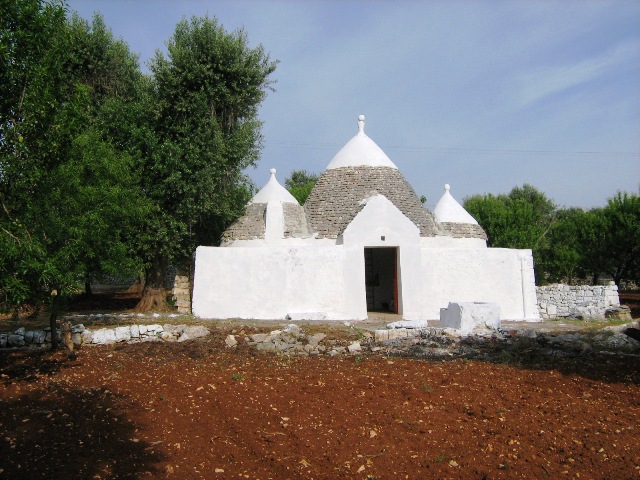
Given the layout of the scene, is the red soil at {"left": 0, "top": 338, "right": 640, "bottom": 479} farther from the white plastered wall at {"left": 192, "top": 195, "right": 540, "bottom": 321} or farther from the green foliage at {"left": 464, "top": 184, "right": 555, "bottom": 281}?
the green foliage at {"left": 464, "top": 184, "right": 555, "bottom": 281}

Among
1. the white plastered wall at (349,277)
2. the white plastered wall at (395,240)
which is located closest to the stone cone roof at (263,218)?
the white plastered wall at (349,277)

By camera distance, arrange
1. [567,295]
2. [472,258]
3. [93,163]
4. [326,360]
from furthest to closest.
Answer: [567,295] → [472,258] → [93,163] → [326,360]

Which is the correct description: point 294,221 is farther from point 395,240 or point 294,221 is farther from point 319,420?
point 319,420

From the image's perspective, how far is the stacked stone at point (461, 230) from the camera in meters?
21.0

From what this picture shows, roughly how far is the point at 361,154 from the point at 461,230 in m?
4.88

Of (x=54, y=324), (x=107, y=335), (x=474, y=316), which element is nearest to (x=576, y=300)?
(x=474, y=316)

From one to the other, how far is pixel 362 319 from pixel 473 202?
1970 cm

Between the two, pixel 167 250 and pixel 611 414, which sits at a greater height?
pixel 167 250

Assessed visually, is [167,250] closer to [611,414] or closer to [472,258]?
[472,258]

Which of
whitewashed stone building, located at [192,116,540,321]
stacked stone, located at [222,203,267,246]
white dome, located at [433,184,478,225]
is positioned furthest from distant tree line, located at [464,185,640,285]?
stacked stone, located at [222,203,267,246]

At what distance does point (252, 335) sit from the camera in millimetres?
12797

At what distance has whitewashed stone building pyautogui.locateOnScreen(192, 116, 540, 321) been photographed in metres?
18.2

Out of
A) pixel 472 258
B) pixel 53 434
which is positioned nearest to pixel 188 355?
pixel 53 434

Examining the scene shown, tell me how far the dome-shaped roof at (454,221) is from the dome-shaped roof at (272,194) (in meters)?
5.79
